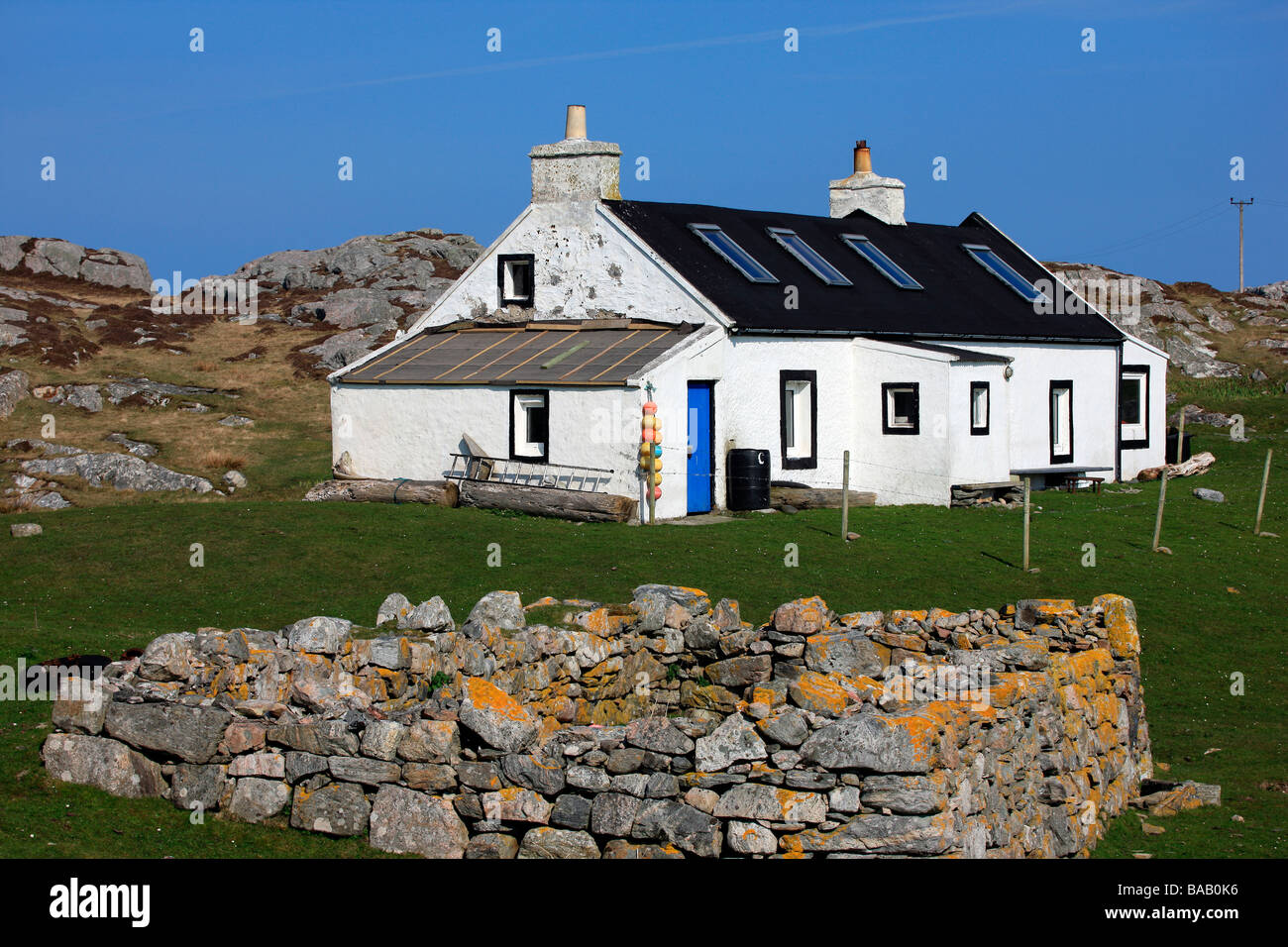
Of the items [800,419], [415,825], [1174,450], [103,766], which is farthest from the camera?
[1174,450]

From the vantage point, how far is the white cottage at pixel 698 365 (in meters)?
31.6

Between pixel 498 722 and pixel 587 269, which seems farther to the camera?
pixel 587 269

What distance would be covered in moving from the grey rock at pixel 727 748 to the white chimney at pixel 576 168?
25017mm

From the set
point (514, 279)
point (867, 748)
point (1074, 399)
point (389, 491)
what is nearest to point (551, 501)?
point (389, 491)

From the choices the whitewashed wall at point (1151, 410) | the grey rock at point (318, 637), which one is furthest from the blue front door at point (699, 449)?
the grey rock at point (318, 637)

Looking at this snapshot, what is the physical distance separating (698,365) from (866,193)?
15032 millimetres

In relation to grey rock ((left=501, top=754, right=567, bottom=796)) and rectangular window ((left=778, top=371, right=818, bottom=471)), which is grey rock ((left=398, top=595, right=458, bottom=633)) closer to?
grey rock ((left=501, top=754, right=567, bottom=796))

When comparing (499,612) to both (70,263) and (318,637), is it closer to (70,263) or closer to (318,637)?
(318,637)

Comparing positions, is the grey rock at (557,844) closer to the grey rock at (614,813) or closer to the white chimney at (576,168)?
the grey rock at (614,813)

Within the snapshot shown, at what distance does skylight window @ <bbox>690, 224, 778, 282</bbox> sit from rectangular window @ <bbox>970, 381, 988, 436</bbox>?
18.7 feet

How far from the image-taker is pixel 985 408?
34250 millimetres
